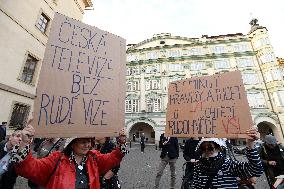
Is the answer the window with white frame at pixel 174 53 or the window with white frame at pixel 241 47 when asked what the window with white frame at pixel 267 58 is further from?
the window with white frame at pixel 174 53

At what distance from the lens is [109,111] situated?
2498 mm

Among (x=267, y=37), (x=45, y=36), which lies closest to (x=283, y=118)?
(x=267, y=37)

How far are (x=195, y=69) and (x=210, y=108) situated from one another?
2941 centimetres

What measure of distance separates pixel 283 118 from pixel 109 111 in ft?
97.6

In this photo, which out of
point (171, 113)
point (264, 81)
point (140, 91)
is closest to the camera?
point (171, 113)

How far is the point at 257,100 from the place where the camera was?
1111 inches

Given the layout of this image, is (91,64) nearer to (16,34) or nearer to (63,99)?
(63,99)

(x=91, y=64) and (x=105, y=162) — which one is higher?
(x=91, y=64)

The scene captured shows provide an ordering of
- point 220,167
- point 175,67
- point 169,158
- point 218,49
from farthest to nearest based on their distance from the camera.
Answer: point 175,67, point 218,49, point 169,158, point 220,167

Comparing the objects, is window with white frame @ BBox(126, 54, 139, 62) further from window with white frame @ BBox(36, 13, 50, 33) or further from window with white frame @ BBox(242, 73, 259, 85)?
window with white frame @ BBox(36, 13, 50, 33)

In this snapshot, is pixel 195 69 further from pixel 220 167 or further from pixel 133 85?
pixel 220 167

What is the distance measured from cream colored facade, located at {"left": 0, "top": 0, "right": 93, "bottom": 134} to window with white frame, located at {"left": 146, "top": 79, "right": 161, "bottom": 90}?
1932 centimetres

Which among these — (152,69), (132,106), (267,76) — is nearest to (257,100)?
(267,76)

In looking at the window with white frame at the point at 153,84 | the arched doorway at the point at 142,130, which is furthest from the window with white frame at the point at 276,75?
the arched doorway at the point at 142,130
